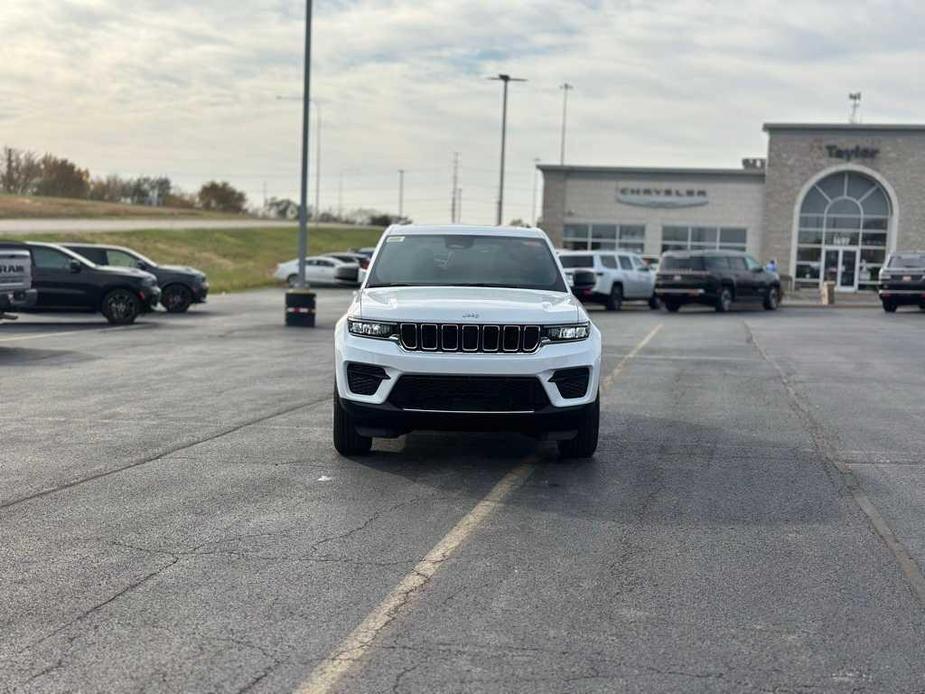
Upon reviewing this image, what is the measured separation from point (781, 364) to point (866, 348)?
427cm

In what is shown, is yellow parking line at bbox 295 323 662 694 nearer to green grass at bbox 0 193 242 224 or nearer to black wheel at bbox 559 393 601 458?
black wheel at bbox 559 393 601 458

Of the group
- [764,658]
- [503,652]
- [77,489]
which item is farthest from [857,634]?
[77,489]

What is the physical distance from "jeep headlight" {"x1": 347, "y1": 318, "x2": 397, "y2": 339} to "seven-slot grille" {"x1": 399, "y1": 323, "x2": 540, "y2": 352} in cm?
9

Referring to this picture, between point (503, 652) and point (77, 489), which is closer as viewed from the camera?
point (503, 652)

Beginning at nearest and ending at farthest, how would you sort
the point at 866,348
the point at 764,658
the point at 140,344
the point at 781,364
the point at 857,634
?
the point at 764,658, the point at 857,634, the point at 781,364, the point at 140,344, the point at 866,348

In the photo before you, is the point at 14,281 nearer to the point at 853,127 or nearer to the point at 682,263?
the point at 682,263

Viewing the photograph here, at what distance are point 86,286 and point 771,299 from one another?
21786 millimetres

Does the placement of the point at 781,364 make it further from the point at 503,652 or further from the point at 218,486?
the point at 503,652

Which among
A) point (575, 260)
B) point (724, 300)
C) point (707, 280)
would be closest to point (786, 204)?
point (724, 300)

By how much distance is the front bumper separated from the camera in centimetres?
748

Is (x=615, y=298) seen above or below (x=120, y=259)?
below

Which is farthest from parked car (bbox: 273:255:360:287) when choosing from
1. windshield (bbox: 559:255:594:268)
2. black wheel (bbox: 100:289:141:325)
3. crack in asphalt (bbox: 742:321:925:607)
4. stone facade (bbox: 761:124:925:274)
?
crack in asphalt (bbox: 742:321:925:607)

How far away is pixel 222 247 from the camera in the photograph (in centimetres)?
6675

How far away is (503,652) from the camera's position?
4277 mm
